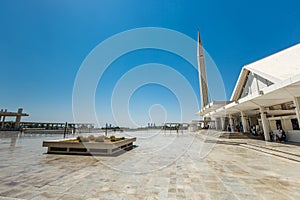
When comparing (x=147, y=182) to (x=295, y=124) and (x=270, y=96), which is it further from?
(x=295, y=124)

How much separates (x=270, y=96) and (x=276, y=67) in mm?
8452

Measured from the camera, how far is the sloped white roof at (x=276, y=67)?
13.0 metres

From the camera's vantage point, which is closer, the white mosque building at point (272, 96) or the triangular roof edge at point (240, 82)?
the white mosque building at point (272, 96)

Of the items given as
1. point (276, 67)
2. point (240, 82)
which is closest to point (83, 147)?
point (276, 67)

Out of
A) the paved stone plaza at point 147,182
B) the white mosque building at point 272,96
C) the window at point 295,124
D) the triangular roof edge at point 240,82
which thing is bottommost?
the paved stone plaza at point 147,182

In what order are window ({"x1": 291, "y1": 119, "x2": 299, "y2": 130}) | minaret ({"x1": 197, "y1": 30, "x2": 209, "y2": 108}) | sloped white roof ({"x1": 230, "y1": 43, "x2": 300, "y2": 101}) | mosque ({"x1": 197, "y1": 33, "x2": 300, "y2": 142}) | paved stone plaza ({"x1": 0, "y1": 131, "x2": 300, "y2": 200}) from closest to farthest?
Result: paved stone plaza ({"x1": 0, "y1": 131, "x2": 300, "y2": 200}) → mosque ({"x1": 197, "y1": 33, "x2": 300, "y2": 142}) → sloped white roof ({"x1": 230, "y1": 43, "x2": 300, "y2": 101}) → window ({"x1": 291, "y1": 119, "x2": 299, "y2": 130}) → minaret ({"x1": 197, "y1": 30, "x2": 209, "y2": 108})

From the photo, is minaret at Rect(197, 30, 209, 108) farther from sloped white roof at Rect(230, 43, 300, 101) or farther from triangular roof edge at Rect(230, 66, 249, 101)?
sloped white roof at Rect(230, 43, 300, 101)

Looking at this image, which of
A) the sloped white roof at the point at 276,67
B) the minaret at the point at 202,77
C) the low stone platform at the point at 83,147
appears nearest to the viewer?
the low stone platform at the point at 83,147

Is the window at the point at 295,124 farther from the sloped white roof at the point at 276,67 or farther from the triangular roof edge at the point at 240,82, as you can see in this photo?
the triangular roof edge at the point at 240,82

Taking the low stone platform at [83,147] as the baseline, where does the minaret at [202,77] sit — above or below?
above

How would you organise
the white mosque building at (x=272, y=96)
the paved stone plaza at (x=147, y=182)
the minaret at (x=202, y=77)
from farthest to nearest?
1. the minaret at (x=202, y=77)
2. the white mosque building at (x=272, y=96)
3. the paved stone plaza at (x=147, y=182)

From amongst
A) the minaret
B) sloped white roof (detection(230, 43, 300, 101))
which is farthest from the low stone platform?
the minaret

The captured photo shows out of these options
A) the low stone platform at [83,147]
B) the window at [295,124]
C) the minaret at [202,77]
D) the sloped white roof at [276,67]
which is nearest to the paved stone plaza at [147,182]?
the low stone platform at [83,147]

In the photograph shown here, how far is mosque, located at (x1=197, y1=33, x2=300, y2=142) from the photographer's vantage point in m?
9.62
